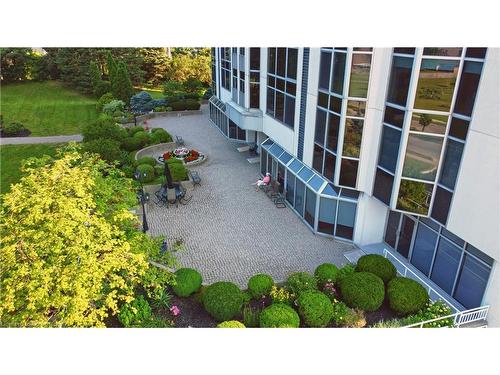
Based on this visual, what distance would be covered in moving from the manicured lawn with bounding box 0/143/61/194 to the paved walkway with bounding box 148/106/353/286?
975cm

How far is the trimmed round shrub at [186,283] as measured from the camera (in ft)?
42.4

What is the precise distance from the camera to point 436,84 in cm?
1155

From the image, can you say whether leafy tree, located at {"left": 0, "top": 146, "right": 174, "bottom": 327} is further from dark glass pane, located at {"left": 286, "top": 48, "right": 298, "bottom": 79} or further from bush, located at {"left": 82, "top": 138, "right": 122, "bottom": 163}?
dark glass pane, located at {"left": 286, "top": 48, "right": 298, "bottom": 79}

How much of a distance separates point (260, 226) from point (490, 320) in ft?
32.1

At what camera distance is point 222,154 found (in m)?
28.3

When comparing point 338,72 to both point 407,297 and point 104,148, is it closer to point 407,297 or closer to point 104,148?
point 407,297

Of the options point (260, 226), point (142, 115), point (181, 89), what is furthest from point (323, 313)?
point (181, 89)

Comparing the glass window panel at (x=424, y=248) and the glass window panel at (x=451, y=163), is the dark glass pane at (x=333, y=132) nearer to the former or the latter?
the glass window panel at (x=451, y=163)

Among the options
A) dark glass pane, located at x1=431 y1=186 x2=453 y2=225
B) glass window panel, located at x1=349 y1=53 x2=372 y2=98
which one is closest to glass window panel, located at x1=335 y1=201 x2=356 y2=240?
dark glass pane, located at x1=431 y1=186 x2=453 y2=225

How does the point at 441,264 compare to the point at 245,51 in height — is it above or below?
below

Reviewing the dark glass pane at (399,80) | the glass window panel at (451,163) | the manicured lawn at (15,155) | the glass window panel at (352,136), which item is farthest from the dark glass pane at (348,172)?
the manicured lawn at (15,155)

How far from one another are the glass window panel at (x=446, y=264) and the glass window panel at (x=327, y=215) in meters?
4.59

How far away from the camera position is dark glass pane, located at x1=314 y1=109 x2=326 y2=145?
1628 centimetres

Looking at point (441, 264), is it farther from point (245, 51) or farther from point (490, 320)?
point (245, 51)
